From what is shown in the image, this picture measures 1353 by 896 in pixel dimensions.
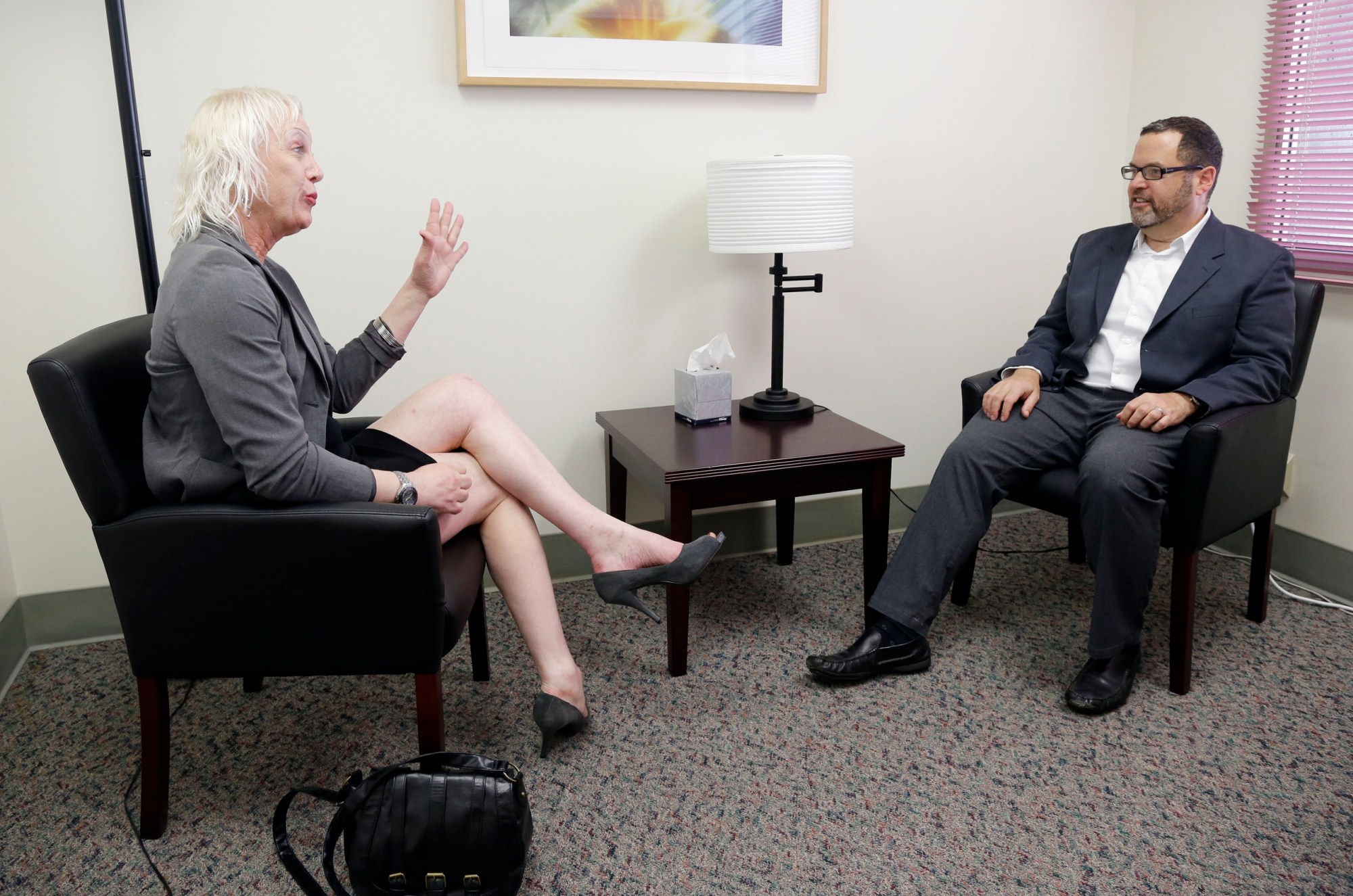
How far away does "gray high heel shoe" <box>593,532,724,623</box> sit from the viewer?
1994 mm

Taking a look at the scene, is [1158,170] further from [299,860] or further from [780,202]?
[299,860]

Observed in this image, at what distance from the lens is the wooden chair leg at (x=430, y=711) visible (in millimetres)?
1643

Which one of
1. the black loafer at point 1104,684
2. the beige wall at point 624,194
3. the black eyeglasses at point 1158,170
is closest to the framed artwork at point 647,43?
the beige wall at point 624,194

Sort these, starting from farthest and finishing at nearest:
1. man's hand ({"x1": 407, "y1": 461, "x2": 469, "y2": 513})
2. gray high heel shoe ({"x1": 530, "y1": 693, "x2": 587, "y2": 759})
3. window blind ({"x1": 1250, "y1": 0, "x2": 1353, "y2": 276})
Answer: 1. window blind ({"x1": 1250, "y1": 0, "x2": 1353, "y2": 276})
2. gray high heel shoe ({"x1": 530, "y1": 693, "x2": 587, "y2": 759})
3. man's hand ({"x1": 407, "y1": 461, "x2": 469, "y2": 513})

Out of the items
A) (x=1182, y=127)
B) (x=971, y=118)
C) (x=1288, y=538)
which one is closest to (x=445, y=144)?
(x=971, y=118)

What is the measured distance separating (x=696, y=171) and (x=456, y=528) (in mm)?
1270

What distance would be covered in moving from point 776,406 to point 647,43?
3.15 ft

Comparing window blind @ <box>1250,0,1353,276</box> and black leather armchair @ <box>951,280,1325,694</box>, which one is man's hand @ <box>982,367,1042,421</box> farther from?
window blind @ <box>1250,0,1353,276</box>

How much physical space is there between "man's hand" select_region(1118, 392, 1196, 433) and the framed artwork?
46.4 inches

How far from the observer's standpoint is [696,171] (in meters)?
2.66

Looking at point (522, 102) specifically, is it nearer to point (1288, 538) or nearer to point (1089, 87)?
point (1089, 87)

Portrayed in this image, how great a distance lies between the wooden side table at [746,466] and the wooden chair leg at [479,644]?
0.40 metres

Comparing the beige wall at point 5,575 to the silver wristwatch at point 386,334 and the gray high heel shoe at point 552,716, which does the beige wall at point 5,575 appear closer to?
the silver wristwatch at point 386,334

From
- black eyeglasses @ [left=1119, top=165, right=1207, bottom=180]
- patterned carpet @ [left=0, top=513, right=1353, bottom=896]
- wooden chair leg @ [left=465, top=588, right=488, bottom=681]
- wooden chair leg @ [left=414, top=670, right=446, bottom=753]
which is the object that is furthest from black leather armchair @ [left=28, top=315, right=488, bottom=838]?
black eyeglasses @ [left=1119, top=165, right=1207, bottom=180]
